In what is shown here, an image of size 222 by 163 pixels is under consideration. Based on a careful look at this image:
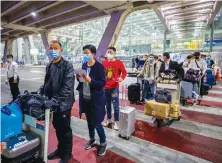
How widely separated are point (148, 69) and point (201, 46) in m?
17.6

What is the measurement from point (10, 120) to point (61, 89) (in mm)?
702

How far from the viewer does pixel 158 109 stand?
136 inches

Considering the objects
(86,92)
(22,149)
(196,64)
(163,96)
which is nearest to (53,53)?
(86,92)

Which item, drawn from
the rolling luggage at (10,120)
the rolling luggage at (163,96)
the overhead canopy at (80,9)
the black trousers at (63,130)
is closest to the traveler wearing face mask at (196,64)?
the rolling luggage at (163,96)

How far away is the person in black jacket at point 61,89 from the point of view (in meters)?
2.13

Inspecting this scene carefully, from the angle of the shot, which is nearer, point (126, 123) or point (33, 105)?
point (33, 105)

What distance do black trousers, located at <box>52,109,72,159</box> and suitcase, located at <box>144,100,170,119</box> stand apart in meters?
1.86

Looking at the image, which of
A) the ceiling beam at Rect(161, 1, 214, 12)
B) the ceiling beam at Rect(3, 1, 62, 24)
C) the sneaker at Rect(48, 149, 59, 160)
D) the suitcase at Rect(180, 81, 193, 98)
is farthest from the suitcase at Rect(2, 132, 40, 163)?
the ceiling beam at Rect(161, 1, 214, 12)

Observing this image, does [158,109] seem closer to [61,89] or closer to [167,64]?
[167,64]

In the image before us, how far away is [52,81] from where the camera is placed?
7.23ft

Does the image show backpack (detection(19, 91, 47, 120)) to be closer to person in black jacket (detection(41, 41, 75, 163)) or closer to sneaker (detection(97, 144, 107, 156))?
person in black jacket (detection(41, 41, 75, 163))

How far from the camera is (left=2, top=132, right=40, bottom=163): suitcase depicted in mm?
1573

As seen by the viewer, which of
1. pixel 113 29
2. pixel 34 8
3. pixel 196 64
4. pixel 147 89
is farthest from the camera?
pixel 34 8

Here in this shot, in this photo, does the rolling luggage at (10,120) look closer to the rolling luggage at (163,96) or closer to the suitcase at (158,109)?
the suitcase at (158,109)
